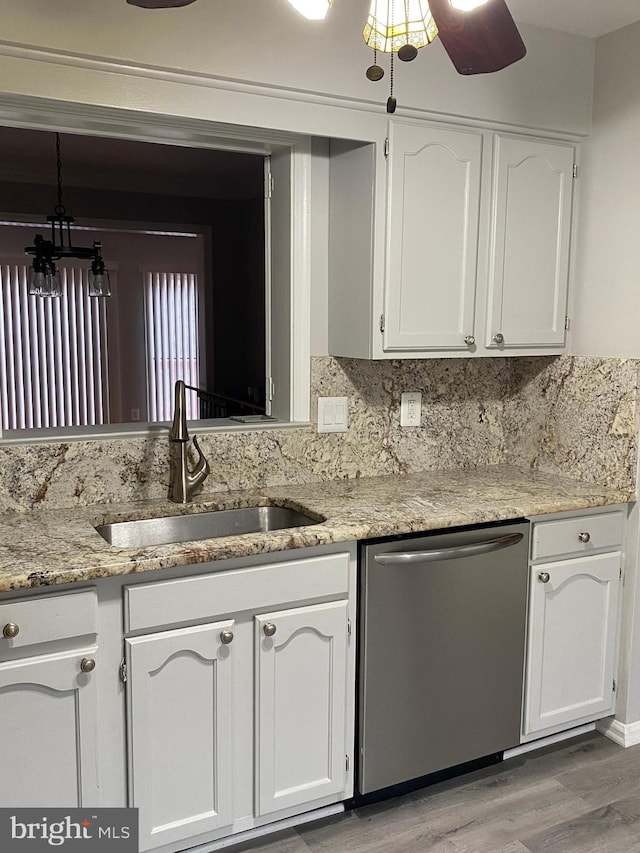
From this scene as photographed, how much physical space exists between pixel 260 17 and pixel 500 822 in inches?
97.2

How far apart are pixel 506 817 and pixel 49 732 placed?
54.6 inches

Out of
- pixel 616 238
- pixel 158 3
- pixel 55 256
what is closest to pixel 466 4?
pixel 158 3

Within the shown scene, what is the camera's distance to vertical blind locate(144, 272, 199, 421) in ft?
21.1

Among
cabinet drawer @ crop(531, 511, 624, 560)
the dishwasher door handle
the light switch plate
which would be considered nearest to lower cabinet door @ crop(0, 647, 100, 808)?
the dishwasher door handle

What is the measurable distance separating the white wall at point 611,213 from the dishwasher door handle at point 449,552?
0.82m

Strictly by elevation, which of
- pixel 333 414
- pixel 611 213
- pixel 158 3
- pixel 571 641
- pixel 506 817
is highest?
pixel 158 3

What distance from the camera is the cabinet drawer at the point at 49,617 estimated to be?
166cm

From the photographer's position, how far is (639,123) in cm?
252

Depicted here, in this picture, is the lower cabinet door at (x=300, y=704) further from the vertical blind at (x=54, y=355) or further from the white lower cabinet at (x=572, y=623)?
the vertical blind at (x=54, y=355)

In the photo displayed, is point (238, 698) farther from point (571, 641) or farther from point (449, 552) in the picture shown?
point (571, 641)

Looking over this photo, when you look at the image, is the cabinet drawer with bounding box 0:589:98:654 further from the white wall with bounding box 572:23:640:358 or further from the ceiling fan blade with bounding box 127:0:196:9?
the white wall with bounding box 572:23:640:358

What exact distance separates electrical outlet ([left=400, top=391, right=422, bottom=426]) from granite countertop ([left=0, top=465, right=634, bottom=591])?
205 millimetres

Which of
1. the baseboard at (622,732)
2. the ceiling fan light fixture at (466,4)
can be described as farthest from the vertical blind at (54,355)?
the ceiling fan light fixture at (466,4)

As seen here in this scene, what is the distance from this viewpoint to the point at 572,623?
2.54 m
